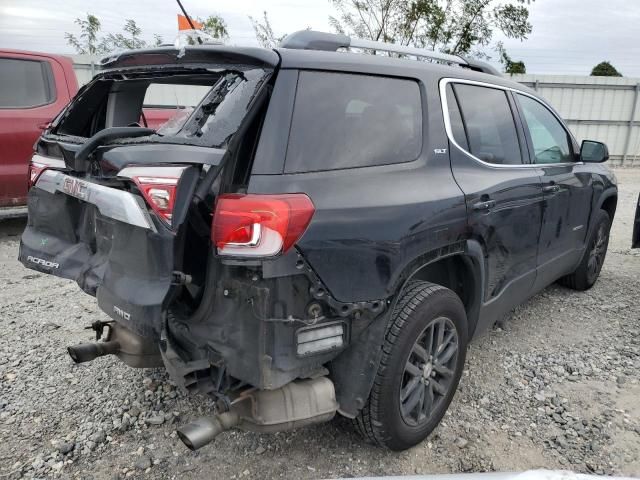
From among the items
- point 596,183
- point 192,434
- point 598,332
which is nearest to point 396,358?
point 192,434

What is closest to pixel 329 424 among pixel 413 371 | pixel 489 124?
pixel 413 371

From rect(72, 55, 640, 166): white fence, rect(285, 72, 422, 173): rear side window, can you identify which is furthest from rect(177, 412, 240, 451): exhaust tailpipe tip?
rect(72, 55, 640, 166): white fence

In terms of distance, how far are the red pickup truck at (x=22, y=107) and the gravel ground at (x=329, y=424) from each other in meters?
2.38

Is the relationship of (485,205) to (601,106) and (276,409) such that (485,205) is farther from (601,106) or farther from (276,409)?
(601,106)

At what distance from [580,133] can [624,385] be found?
46.3ft

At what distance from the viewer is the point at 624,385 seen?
3195 mm

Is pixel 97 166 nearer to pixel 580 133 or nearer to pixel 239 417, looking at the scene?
pixel 239 417

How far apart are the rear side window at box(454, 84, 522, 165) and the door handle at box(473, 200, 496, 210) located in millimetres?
257

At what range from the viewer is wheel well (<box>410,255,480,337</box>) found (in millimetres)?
2764

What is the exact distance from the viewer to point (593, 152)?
13.3 feet

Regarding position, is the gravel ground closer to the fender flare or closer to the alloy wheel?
the alloy wheel

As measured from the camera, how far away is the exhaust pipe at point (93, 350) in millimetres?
2514

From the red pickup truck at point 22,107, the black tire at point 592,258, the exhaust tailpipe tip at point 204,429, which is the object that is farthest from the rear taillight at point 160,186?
the red pickup truck at point 22,107

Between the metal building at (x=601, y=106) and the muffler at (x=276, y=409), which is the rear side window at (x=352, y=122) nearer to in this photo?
the muffler at (x=276, y=409)
